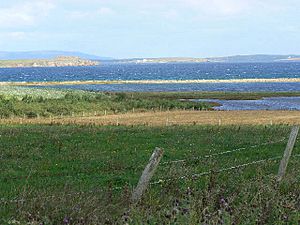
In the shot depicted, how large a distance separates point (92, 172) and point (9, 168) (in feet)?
8.46

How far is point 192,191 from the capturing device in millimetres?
9367

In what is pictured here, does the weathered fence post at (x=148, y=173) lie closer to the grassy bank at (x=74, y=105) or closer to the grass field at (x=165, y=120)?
the grass field at (x=165, y=120)

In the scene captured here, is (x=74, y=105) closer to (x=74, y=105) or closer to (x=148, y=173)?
(x=74, y=105)

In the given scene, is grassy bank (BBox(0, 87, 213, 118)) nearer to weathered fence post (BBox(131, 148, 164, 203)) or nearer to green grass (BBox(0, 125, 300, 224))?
green grass (BBox(0, 125, 300, 224))

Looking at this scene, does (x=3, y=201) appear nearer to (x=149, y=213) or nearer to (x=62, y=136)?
(x=149, y=213)

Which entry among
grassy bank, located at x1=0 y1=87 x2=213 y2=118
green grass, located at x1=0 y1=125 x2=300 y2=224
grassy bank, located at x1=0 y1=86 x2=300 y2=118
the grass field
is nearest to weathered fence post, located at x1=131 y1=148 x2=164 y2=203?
green grass, located at x1=0 y1=125 x2=300 y2=224

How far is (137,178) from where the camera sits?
605 inches

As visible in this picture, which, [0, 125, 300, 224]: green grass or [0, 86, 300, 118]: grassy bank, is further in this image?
[0, 86, 300, 118]: grassy bank

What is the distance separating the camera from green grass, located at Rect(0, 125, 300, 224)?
7.97m

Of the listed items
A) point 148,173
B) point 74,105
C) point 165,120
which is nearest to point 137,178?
point 148,173

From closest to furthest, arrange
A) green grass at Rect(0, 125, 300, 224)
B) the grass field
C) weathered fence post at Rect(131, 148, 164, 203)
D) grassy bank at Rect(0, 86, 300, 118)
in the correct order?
1. green grass at Rect(0, 125, 300, 224)
2. weathered fence post at Rect(131, 148, 164, 203)
3. the grass field
4. grassy bank at Rect(0, 86, 300, 118)

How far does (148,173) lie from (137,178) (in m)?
6.52

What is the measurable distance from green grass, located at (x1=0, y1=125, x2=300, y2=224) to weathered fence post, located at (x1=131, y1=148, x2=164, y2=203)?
0.63 ft

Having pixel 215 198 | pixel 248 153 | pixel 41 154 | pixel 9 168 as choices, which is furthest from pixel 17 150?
pixel 215 198
